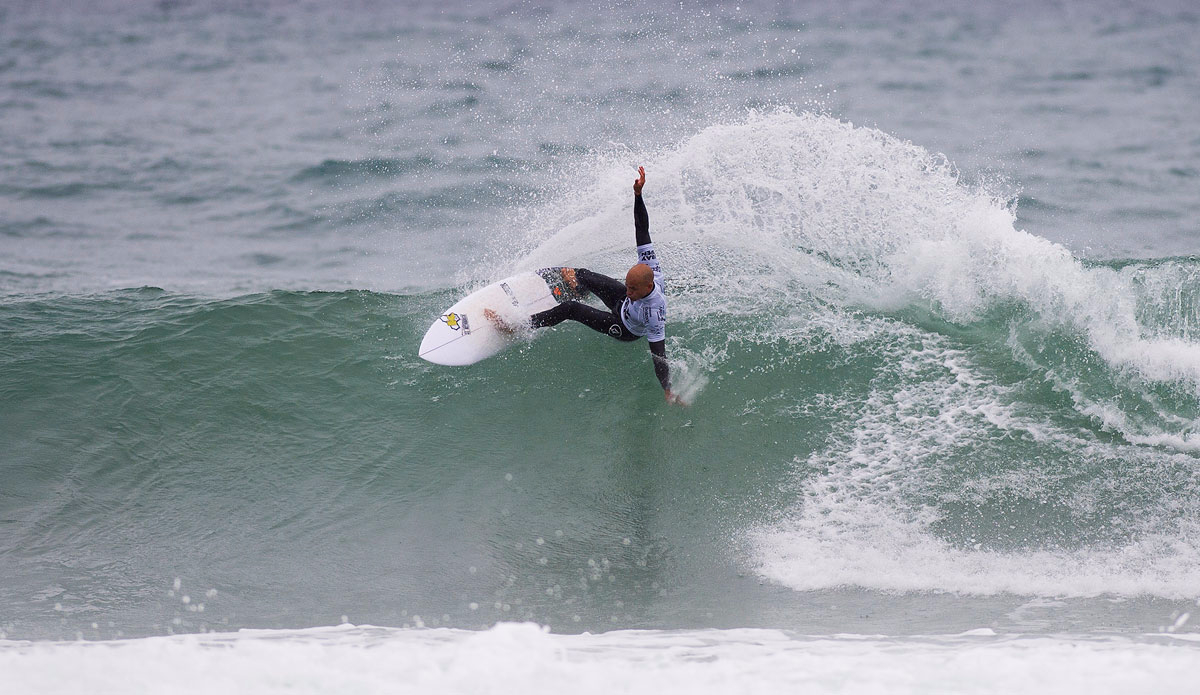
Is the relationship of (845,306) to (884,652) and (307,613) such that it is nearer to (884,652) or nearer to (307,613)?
(884,652)

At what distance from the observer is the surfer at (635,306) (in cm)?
726

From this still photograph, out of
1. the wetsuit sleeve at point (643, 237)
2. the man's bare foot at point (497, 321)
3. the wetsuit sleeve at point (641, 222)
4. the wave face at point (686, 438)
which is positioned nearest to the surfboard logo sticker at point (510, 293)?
the man's bare foot at point (497, 321)

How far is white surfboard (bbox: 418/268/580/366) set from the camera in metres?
8.43

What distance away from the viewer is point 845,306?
8.93 metres

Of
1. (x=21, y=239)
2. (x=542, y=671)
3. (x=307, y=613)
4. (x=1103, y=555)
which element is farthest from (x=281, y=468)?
(x=21, y=239)

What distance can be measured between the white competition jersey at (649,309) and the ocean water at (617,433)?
2.57 feet

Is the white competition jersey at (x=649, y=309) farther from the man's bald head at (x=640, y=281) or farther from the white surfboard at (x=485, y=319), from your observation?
the white surfboard at (x=485, y=319)

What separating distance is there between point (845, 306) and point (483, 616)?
4.65 meters

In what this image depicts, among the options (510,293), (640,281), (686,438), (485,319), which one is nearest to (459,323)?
(485,319)

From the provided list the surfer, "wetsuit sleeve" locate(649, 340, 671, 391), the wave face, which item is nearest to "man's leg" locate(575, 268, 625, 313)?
the surfer

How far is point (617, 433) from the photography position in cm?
782

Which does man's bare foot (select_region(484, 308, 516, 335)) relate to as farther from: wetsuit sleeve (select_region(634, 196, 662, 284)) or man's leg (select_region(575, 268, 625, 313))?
wetsuit sleeve (select_region(634, 196, 662, 284))

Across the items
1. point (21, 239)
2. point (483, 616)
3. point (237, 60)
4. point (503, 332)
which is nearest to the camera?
point (483, 616)

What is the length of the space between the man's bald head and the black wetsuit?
20 cm
